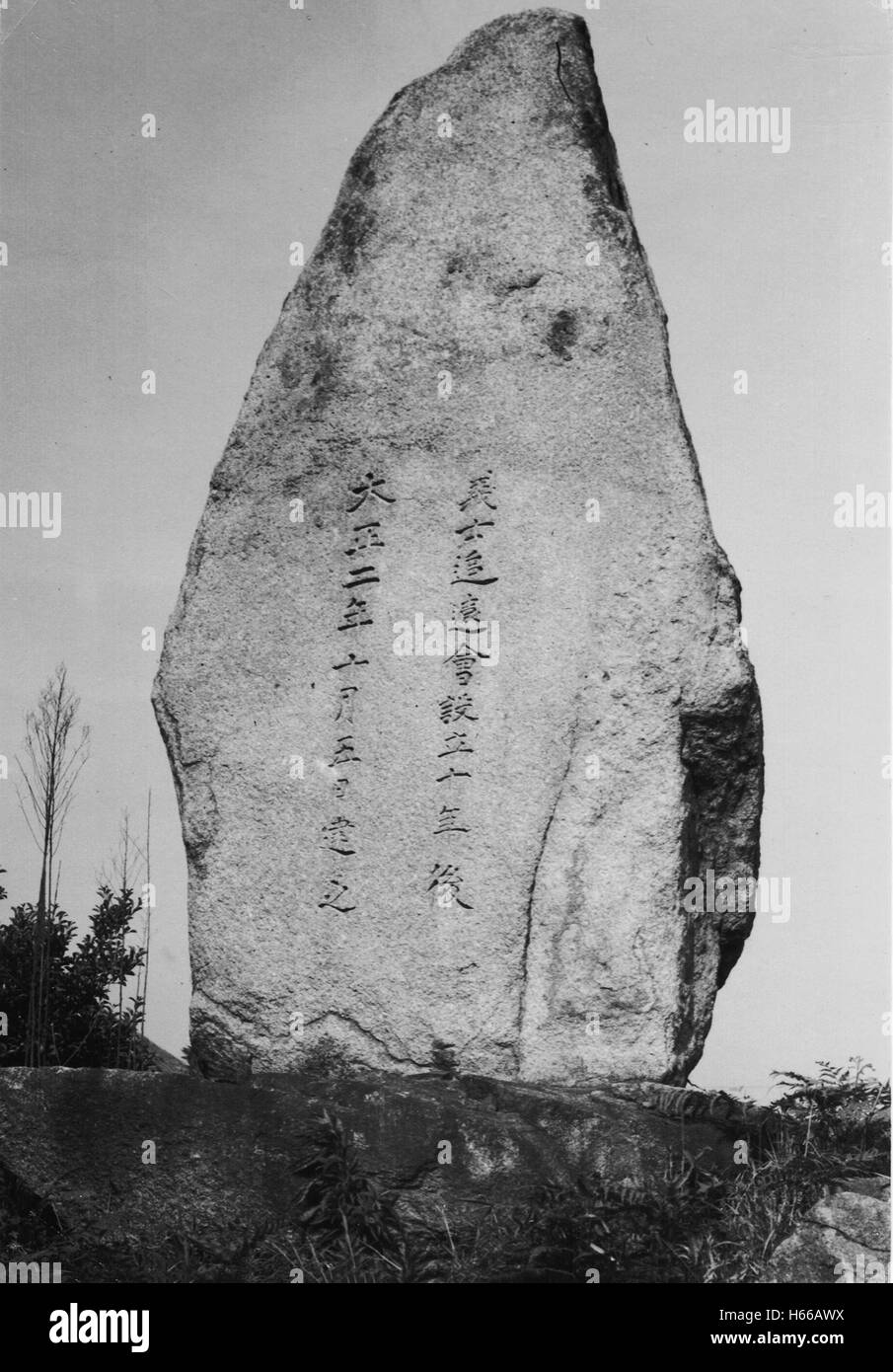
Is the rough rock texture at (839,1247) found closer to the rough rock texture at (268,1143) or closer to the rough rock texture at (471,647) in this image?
the rough rock texture at (268,1143)

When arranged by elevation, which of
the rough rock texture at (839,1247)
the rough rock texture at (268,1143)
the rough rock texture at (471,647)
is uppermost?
the rough rock texture at (471,647)

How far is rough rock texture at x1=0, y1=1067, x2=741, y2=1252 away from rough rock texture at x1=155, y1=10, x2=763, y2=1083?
0.47m

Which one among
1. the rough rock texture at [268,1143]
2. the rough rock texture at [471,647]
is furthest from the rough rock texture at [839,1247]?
the rough rock texture at [471,647]

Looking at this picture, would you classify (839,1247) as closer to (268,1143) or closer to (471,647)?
(268,1143)

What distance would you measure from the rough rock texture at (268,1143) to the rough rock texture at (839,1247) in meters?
0.52

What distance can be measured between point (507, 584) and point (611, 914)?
1.42 metres

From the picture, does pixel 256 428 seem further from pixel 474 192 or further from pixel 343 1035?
pixel 343 1035

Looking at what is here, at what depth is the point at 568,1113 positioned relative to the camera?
6.98 m

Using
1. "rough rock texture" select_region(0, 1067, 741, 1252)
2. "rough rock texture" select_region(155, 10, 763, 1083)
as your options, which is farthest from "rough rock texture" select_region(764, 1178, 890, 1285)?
"rough rock texture" select_region(155, 10, 763, 1083)

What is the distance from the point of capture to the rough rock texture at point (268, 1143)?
6848mm

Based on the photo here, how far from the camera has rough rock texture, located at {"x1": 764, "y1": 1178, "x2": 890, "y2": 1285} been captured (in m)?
6.43

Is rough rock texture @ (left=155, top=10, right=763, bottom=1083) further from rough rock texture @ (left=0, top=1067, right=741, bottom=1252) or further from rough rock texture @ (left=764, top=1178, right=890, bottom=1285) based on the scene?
rough rock texture @ (left=764, top=1178, right=890, bottom=1285)

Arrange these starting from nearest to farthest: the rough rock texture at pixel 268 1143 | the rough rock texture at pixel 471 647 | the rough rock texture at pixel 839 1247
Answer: the rough rock texture at pixel 839 1247 → the rough rock texture at pixel 268 1143 → the rough rock texture at pixel 471 647
